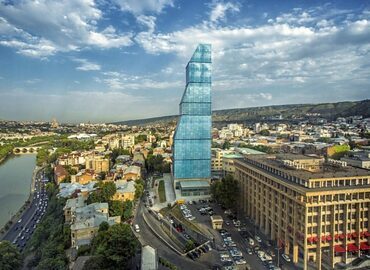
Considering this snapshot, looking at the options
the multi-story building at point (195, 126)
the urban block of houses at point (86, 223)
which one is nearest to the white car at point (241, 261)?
the urban block of houses at point (86, 223)

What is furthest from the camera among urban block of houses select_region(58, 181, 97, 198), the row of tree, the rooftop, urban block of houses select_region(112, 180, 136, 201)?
the rooftop

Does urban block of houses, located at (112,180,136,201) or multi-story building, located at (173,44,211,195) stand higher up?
multi-story building, located at (173,44,211,195)

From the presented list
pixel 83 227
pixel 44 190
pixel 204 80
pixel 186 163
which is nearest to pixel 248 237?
pixel 83 227

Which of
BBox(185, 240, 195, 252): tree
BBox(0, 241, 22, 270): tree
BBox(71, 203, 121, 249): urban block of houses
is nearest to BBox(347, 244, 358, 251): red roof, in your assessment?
BBox(185, 240, 195, 252): tree

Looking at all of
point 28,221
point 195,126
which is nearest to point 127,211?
point 28,221

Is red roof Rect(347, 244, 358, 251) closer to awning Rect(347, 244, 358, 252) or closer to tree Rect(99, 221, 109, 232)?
awning Rect(347, 244, 358, 252)

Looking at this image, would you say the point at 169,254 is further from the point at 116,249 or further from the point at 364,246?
the point at 364,246

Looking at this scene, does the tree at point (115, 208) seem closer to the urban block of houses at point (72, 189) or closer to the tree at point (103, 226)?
the tree at point (103, 226)
